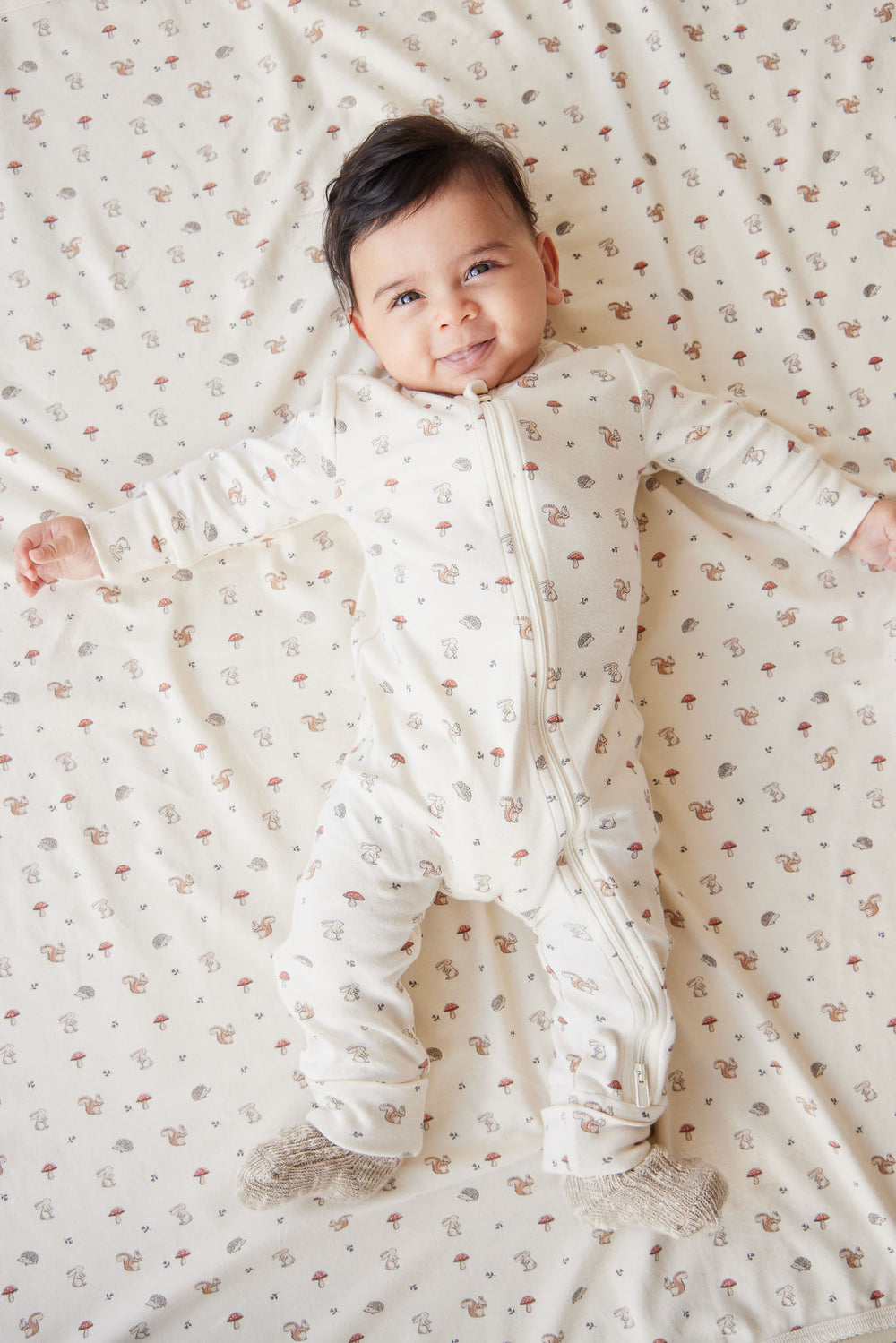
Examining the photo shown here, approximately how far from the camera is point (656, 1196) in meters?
1.23

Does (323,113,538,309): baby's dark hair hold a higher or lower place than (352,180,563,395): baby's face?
higher

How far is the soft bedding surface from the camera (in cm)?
131

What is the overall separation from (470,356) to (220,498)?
1.37ft

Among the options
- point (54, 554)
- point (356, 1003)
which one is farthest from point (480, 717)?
point (54, 554)

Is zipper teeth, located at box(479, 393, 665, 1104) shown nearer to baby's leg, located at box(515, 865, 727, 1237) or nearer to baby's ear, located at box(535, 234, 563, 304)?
baby's leg, located at box(515, 865, 727, 1237)

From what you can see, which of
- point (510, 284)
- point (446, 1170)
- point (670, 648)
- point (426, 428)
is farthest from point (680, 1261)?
point (510, 284)

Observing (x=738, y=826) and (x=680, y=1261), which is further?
(x=738, y=826)

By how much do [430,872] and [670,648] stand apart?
505mm

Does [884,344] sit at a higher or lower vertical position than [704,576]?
higher

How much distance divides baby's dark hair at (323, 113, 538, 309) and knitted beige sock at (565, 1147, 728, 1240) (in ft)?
4.16

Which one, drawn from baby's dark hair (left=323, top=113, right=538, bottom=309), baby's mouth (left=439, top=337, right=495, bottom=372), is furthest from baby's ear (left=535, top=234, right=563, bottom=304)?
baby's mouth (left=439, top=337, right=495, bottom=372)

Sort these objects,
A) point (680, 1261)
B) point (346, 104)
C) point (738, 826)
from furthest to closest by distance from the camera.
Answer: point (346, 104), point (738, 826), point (680, 1261)

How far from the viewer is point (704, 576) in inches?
58.6

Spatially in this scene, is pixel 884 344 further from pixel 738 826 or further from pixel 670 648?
pixel 738 826
